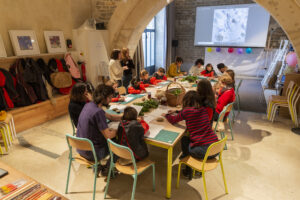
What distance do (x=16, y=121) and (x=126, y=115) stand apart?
275 centimetres

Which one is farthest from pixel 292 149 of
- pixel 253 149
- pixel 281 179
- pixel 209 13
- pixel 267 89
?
pixel 209 13

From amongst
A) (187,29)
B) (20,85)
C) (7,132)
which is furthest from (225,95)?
(187,29)

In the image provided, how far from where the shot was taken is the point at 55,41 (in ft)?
15.0

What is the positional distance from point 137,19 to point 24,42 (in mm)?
2655

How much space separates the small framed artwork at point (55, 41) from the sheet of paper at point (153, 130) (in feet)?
11.0

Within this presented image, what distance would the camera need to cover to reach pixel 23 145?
3369 mm

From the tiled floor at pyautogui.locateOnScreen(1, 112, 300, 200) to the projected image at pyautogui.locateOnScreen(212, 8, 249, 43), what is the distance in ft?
17.8

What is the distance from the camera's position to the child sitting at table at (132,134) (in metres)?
1.99

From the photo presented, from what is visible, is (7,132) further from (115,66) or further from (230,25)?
(230,25)

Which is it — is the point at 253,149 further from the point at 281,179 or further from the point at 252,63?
the point at 252,63

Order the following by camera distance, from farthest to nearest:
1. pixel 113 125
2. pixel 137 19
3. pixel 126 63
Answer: pixel 137 19 → pixel 126 63 → pixel 113 125

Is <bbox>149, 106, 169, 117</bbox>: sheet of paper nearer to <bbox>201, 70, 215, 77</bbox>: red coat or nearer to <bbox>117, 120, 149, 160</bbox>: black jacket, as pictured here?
<bbox>117, 120, 149, 160</bbox>: black jacket

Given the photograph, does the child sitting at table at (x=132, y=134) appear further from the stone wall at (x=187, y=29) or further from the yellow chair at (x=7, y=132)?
the stone wall at (x=187, y=29)

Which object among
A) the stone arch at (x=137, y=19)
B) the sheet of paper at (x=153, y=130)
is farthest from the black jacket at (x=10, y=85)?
the sheet of paper at (x=153, y=130)
